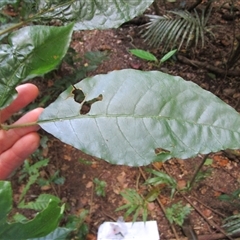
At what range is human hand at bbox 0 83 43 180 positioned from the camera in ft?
3.40

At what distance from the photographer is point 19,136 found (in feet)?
3.52

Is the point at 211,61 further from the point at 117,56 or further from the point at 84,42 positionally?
the point at 84,42

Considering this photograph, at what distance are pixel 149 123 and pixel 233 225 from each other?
1136 mm

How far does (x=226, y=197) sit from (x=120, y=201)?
0.52 meters

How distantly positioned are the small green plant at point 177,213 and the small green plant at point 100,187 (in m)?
0.34

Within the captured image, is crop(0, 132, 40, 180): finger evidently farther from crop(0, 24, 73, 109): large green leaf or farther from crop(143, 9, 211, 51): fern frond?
crop(143, 9, 211, 51): fern frond

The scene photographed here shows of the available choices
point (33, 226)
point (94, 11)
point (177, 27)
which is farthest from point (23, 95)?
point (177, 27)

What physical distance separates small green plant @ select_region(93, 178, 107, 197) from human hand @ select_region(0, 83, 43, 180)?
0.77 m

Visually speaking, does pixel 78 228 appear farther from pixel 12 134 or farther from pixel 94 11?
pixel 94 11

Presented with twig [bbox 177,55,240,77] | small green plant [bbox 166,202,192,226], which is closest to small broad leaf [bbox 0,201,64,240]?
small green plant [bbox 166,202,192,226]

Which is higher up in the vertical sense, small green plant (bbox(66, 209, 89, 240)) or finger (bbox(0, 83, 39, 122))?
finger (bbox(0, 83, 39, 122))

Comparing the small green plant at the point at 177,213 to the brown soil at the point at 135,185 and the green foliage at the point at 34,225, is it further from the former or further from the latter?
the green foliage at the point at 34,225

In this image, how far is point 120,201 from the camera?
6.09 ft

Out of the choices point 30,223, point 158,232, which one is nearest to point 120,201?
point 158,232
